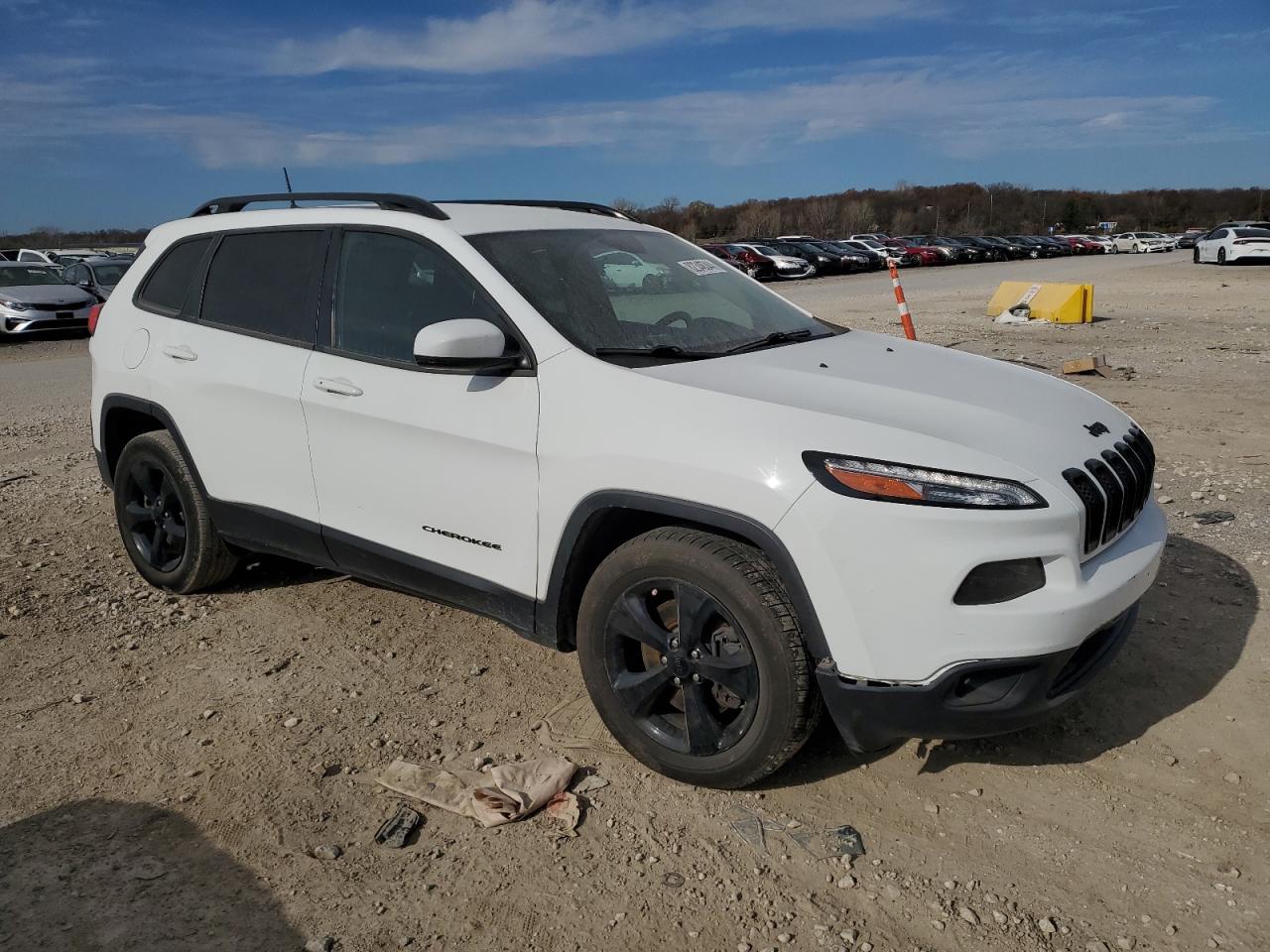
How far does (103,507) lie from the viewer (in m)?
6.55

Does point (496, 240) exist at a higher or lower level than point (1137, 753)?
higher

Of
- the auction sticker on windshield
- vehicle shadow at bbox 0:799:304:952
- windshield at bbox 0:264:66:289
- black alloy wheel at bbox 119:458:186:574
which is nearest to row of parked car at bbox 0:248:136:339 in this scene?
windshield at bbox 0:264:66:289

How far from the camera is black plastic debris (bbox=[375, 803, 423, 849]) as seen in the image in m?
3.04

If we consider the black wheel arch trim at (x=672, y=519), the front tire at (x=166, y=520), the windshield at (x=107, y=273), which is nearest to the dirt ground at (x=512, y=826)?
the front tire at (x=166, y=520)

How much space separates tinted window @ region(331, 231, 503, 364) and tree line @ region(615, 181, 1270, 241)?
3097 inches

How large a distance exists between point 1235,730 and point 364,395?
10.8 feet

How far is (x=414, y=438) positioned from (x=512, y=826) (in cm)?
136

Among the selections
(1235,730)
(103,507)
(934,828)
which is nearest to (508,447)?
(934,828)

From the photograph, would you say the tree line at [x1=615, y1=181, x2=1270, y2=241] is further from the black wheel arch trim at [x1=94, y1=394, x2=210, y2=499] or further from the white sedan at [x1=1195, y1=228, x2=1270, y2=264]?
the black wheel arch trim at [x1=94, y1=394, x2=210, y2=499]

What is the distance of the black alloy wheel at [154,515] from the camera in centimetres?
486

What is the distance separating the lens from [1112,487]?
3.09 m

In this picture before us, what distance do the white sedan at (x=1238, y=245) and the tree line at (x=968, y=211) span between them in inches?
1901

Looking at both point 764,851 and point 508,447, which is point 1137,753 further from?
point 508,447

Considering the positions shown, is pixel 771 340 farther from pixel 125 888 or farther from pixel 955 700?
pixel 125 888
